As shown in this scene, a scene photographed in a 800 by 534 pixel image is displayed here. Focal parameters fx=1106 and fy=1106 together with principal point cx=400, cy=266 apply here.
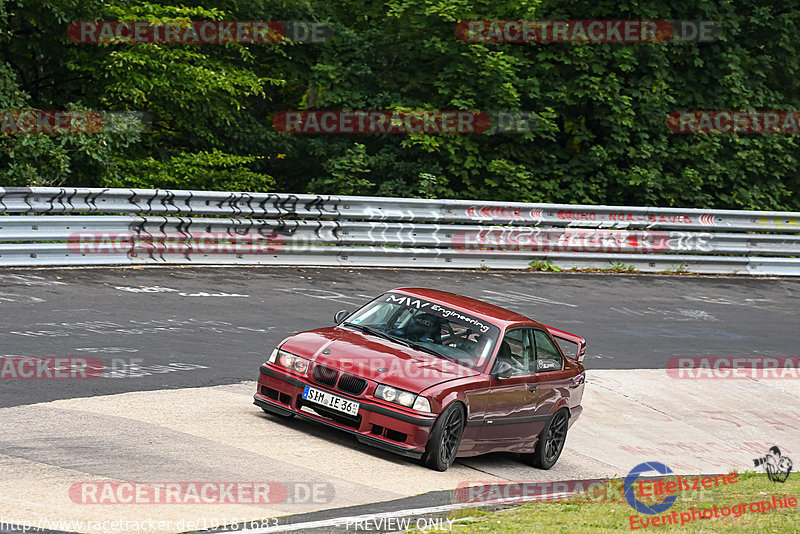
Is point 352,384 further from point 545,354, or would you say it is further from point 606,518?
point 606,518

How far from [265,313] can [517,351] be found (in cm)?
573

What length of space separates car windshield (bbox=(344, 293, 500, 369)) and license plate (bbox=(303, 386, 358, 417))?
3.17 ft

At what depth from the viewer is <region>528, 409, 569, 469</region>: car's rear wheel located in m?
10.5

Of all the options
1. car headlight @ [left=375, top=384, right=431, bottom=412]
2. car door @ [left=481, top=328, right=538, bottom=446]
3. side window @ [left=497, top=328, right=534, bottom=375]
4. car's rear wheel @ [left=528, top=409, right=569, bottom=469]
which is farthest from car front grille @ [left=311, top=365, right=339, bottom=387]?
car's rear wheel @ [left=528, top=409, right=569, bottom=469]

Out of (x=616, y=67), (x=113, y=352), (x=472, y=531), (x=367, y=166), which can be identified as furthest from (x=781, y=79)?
(x=472, y=531)

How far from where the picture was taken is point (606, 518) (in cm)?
764

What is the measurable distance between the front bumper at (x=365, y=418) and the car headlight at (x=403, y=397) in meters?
0.07

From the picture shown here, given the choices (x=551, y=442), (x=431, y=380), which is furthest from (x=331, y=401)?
(x=551, y=442)

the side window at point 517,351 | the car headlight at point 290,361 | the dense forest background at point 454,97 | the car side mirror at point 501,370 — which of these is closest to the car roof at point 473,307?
the side window at point 517,351

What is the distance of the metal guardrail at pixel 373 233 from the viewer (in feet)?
56.3

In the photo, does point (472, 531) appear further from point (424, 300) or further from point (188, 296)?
point (188, 296)

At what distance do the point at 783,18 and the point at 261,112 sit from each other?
44.8 ft

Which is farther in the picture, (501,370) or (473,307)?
(473,307)

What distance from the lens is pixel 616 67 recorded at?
26953 mm
